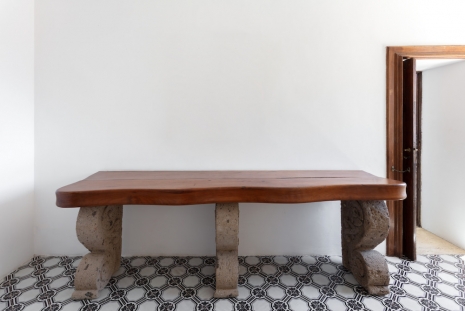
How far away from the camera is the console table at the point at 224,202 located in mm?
1273

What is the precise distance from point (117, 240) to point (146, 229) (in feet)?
0.81

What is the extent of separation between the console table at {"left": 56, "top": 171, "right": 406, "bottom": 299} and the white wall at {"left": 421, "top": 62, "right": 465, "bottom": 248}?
1485mm

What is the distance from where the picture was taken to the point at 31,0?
6.04ft

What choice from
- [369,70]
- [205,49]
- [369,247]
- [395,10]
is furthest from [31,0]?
[369,247]

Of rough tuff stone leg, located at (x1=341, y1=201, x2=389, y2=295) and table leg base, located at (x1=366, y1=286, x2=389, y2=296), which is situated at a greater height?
rough tuff stone leg, located at (x1=341, y1=201, x2=389, y2=295)

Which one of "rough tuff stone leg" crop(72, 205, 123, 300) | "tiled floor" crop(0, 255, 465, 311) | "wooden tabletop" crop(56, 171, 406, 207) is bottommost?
"tiled floor" crop(0, 255, 465, 311)

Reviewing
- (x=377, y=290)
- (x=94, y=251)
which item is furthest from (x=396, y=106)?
(x=94, y=251)

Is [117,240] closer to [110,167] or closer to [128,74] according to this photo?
[110,167]

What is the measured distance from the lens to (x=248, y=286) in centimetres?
153

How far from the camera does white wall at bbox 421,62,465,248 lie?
7.32ft

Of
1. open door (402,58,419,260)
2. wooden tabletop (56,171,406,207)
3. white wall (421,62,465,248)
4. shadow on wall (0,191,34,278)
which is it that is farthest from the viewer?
white wall (421,62,465,248)

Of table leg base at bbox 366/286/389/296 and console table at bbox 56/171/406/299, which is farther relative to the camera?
table leg base at bbox 366/286/389/296

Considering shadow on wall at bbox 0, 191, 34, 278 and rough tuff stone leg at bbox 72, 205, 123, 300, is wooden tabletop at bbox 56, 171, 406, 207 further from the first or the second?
shadow on wall at bbox 0, 191, 34, 278

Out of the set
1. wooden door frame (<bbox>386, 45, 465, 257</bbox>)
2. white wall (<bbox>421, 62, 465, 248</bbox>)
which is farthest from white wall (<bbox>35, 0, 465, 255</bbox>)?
white wall (<bbox>421, 62, 465, 248</bbox>)
